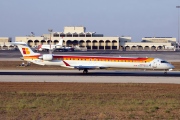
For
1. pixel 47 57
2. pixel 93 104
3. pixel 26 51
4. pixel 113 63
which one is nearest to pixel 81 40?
pixel 26 51

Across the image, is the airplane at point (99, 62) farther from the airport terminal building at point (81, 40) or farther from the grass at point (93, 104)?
the airport terminal building at point (81, 40)

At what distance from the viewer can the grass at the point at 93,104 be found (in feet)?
60.5

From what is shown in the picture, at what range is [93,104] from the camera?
2225 cm

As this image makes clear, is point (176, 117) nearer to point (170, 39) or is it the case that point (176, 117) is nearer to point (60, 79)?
point (60, 79)

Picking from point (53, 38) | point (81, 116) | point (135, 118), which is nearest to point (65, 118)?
point (81, 116)

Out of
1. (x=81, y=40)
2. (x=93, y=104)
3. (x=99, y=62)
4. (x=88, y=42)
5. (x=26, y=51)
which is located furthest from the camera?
(x=88, y=42)

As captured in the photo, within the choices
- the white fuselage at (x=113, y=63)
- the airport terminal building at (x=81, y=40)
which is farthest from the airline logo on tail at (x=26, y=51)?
the airport terminal building at (x=81, y=40)

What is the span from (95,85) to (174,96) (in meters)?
8.90

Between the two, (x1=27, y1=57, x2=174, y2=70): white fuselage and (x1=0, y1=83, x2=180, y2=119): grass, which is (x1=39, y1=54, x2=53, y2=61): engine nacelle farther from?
(x1=0, y1=83, x2=180, y2=119): grass

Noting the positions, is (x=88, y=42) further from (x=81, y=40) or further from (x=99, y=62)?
(x=99, y=62)

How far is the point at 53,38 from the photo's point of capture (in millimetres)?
168375

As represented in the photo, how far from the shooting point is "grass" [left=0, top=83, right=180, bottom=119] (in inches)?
727

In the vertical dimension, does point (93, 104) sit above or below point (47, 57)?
below

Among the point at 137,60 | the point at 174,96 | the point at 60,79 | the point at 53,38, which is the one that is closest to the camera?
the point at 174,96
